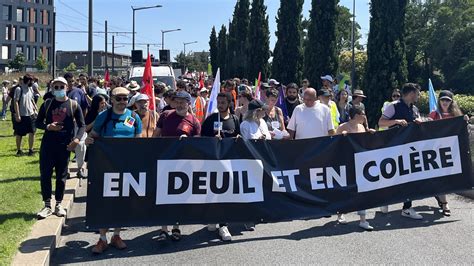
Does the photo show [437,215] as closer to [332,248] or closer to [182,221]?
[332,248]

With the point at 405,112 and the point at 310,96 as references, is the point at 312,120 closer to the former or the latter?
the point at 310,96

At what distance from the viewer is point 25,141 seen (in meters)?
16.5

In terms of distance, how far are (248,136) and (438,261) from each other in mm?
2805

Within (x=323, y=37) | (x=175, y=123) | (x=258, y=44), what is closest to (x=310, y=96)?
(x=175, y=123)

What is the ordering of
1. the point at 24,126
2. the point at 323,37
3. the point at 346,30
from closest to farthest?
the point at 24,126 < the point at 323,37 < the point at 346,30

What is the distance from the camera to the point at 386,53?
22625 mm

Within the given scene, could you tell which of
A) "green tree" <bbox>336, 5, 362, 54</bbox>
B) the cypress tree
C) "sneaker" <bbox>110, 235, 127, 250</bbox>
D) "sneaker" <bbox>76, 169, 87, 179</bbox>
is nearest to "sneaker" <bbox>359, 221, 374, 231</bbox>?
"sneaker" <bbox>110, 235, 127, 250</bbox>

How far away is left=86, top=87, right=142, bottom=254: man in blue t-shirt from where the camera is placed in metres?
6.58

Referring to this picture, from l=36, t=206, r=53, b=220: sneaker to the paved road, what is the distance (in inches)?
12.8

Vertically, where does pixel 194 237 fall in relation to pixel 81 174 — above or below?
below

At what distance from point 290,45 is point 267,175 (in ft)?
77.1

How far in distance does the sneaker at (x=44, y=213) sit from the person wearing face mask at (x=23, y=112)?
5744 mm

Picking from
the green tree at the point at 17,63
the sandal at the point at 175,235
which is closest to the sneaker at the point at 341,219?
the sandal at the point at 175,235

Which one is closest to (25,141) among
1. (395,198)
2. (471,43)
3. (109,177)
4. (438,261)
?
(109,177)
